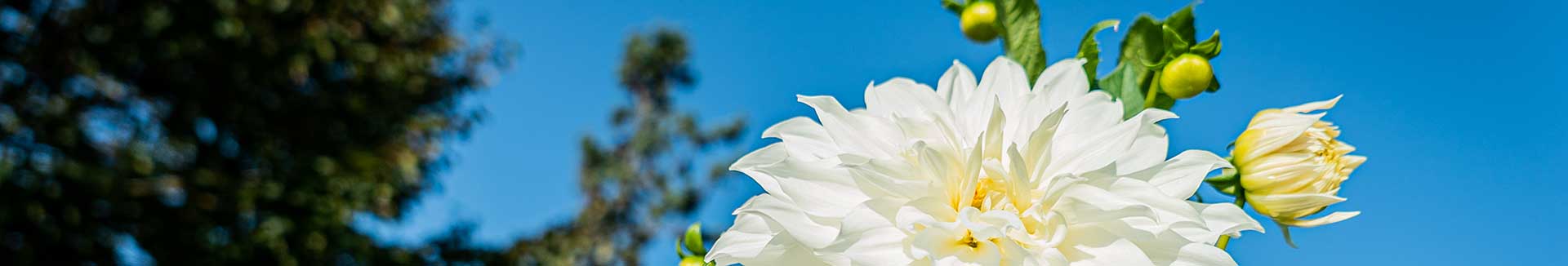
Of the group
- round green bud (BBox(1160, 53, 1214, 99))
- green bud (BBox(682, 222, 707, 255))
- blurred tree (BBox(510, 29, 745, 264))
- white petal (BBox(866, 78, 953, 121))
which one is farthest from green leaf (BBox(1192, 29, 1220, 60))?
blurred tree (BBox(510, 29, 745, 264))

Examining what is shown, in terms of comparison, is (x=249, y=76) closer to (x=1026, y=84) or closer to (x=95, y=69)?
(x=95, y=69)

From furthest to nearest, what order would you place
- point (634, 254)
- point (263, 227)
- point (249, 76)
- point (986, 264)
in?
point (634, 254) < point (249, 76) < point (263, 227) < point (986, 264)

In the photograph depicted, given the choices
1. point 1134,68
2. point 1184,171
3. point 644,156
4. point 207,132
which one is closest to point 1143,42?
point 1134,68

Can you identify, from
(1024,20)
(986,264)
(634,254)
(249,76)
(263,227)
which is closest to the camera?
(986,264)

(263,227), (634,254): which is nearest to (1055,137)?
(263,227)

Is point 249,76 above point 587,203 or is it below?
below

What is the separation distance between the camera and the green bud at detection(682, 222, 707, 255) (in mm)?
469

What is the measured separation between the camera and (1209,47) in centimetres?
43

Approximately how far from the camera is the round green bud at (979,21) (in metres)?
0.50

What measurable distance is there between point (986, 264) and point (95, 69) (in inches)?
163

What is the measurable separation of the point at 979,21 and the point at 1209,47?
112 mm

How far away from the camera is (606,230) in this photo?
24.8 feet

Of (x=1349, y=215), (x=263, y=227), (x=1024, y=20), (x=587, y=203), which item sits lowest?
(x=1349, y=215)

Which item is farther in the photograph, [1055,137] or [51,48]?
[51,48]
